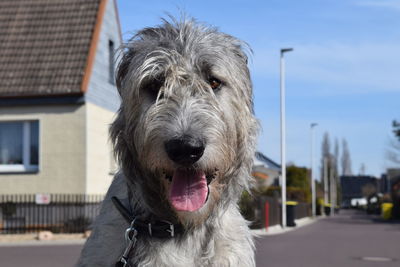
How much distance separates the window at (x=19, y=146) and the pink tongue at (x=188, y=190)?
20.8 metres

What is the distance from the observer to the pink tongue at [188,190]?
3.61 meters

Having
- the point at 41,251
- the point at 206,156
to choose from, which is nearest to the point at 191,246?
the point at 206,156

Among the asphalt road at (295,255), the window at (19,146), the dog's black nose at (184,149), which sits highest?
the window at (19,146)

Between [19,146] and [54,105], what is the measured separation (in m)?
→ 1.94

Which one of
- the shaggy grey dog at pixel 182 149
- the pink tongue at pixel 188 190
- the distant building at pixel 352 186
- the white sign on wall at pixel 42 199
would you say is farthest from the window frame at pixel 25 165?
the distant building at pixel 352 186

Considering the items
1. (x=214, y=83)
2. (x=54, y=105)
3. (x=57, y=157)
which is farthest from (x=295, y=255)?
(x=214, y=83)

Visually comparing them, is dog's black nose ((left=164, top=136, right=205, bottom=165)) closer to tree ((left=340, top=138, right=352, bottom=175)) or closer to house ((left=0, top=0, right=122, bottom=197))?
house ((left=0, top=0, right=122, bottom=197))

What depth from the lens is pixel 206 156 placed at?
3.58 metres

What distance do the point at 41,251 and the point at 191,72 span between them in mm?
13584

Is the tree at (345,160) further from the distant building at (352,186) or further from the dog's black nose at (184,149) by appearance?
the dog's black nose at (184,149)

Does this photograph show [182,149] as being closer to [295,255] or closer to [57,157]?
[295,255]

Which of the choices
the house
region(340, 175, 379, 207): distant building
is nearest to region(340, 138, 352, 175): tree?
region(340, 175, 379, 207): distant building

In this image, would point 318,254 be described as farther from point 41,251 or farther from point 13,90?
point 13,90

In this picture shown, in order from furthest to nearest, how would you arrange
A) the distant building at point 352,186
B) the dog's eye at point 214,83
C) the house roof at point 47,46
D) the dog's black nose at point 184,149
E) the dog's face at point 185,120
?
the distant building at point 352,186 < the house roof at point 47,46 < the dog's eye at point 214,83 < the dog's face at point 185,120 < the dog's black nose at point 184,149
